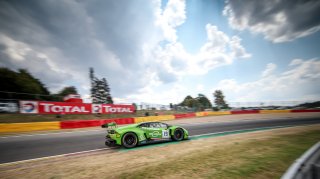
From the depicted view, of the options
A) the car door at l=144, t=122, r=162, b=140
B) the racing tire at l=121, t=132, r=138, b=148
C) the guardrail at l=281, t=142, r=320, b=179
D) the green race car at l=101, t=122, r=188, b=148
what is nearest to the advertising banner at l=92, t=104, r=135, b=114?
the green race car at l=101, t=122, r=188, b=148

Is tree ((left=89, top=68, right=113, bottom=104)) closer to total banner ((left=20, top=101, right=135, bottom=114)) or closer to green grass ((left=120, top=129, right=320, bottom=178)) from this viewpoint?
total banner ((left=20, top=101, right=135, bottom=114))

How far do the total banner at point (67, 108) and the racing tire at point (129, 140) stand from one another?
15321 mm

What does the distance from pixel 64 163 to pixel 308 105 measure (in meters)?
63.1

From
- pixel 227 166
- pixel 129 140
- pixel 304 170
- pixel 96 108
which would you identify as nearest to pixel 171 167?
pixel 227 166

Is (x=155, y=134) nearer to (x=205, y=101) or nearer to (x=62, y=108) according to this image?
(x=62, y=108)

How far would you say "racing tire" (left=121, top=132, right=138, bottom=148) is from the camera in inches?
285

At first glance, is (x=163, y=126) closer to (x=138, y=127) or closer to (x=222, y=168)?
(x=138, y=127)

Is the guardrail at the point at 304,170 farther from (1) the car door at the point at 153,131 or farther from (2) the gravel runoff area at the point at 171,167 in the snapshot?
(1) the car door at the point at 153,131

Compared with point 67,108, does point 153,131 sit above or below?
below

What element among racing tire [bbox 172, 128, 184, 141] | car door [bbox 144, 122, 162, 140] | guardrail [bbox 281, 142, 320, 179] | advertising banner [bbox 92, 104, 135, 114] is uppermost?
advertising banner [bbox 92, 104, 135, 114]

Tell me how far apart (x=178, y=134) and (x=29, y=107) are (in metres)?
16.3

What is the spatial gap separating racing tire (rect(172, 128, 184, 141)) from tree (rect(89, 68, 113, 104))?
64919 mm

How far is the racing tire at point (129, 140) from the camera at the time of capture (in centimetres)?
723

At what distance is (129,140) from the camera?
7414mm
